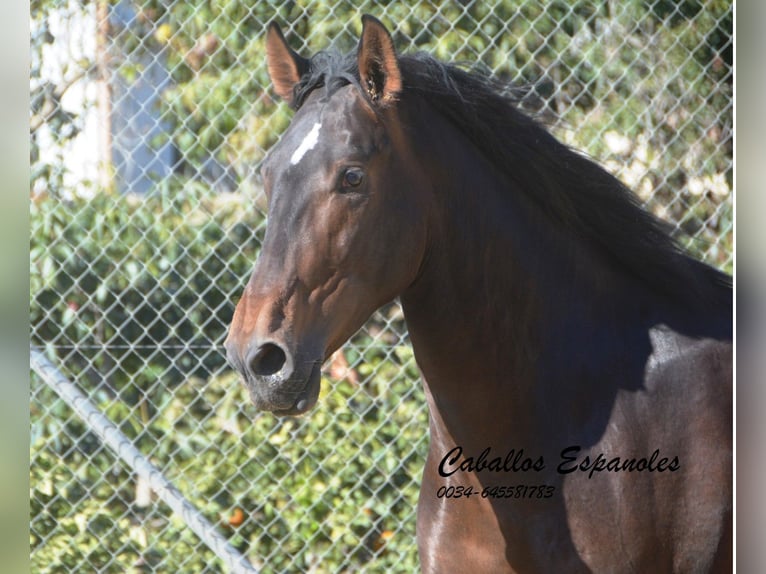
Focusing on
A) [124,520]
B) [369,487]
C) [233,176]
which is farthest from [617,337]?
[124,520]

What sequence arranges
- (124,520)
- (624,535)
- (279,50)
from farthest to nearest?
(124,520)
(279,50)
(624,535)

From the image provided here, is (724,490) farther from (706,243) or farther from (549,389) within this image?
(706,243)

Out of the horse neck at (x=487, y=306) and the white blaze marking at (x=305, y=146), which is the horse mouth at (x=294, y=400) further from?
the white blaze marking at (x=305, y=146)

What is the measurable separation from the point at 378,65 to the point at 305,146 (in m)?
0.24

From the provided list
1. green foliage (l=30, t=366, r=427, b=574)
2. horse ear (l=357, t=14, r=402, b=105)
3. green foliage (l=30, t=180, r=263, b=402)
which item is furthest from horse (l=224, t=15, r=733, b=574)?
green foliage (l=30, t=180, r=263, b=402)

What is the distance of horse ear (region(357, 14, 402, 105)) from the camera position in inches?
77.1

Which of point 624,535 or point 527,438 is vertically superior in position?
point 527,438

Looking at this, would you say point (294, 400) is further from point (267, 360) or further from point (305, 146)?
point (305, 146)

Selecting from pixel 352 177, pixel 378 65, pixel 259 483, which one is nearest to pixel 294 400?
pixel 352 177

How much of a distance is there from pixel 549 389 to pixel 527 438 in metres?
0.12

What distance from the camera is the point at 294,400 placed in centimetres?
186

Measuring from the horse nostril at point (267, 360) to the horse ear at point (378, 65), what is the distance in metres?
Result: 0.58

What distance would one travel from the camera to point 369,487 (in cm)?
354

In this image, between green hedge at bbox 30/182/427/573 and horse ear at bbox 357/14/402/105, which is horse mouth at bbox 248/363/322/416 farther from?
green hedge at bbox 30/182/427/573
